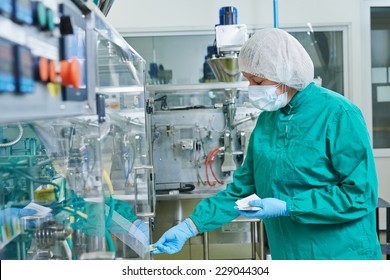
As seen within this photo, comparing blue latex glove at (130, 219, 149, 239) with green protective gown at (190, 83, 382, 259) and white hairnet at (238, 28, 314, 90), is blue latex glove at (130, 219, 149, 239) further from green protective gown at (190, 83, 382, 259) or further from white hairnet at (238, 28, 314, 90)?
white hairnet at (238, 28, 314, 90)

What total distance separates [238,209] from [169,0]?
2.51 metres

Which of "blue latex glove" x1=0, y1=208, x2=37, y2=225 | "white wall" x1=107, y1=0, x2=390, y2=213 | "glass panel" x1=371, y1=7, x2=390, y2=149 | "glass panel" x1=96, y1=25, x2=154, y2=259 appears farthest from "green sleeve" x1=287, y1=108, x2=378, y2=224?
"glass panel" x1=371, y1=7, x2=390, y2=149

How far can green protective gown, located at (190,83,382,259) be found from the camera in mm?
1236

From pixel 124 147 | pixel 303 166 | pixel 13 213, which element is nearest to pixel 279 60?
pixel 303 166

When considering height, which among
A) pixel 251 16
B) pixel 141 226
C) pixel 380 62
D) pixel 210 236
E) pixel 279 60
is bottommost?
pixel 210 236

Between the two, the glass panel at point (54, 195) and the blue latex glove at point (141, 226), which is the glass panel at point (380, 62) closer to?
the blue latex glove at point (141, 226)

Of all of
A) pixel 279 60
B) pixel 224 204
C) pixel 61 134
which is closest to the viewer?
pixel 61 134

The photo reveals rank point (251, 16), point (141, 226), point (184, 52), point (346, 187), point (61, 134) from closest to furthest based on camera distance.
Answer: point (61, 134), point (346, 187), point (141, 226), point (251, 16), point (184, 52)

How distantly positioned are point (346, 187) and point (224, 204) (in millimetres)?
417

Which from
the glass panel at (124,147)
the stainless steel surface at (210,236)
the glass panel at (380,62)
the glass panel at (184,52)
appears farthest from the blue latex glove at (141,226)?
the glass panel at (380,62)

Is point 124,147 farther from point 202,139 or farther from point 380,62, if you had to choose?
point 380,62

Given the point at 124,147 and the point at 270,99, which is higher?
the point at 270,99

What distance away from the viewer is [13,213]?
1.06 meters
